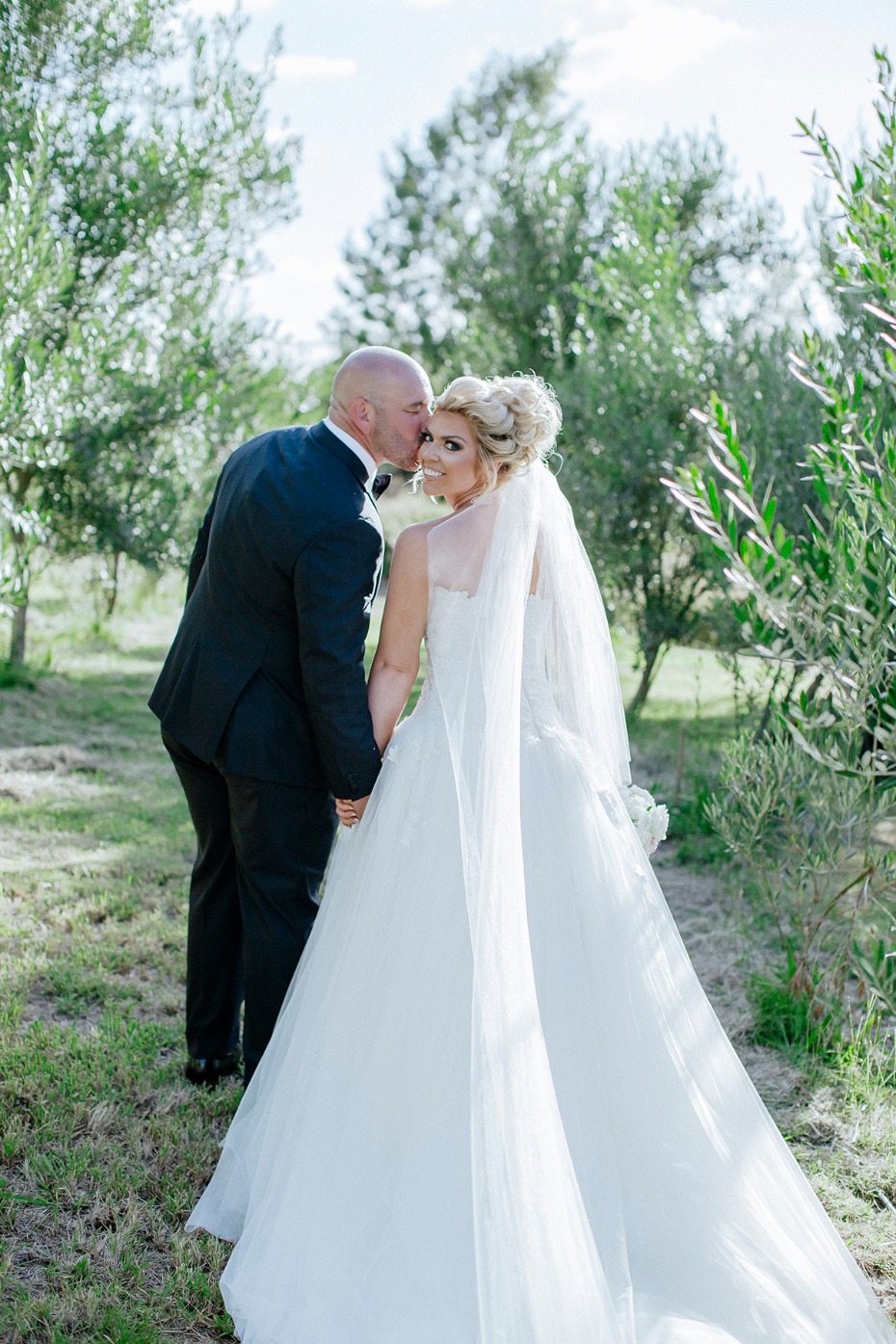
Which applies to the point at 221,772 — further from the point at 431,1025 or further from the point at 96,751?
the point at 96,751

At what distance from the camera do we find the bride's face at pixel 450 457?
9.83 feet

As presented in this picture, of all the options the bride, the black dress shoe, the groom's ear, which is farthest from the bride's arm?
the black dress shoe

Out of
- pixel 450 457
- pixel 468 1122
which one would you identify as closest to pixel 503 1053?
pixel 468 1122

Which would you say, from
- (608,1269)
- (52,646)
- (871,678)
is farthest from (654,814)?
(52,646)

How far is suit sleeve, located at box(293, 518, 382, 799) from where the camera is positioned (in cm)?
293

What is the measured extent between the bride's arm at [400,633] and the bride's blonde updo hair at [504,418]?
0.93 feet

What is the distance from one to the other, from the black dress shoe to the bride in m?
0.54

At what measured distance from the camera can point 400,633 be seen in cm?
303

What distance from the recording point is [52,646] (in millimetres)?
11562

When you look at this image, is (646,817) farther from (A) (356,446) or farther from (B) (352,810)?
(A) (356,446)

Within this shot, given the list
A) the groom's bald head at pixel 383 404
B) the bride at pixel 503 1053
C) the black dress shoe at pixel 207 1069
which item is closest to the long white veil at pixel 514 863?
the bride at pixel 503 1053

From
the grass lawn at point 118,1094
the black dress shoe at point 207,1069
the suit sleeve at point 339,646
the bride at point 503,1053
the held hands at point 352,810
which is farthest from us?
the black dress shoe at point 207,1069

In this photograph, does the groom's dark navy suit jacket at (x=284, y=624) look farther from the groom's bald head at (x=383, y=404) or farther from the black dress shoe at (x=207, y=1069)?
the black dress shoe at (x=207, y=1069)

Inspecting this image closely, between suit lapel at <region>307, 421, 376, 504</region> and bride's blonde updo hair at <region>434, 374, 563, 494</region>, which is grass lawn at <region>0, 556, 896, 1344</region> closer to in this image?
suit lapel at <region>307, 421, 376, 504</region>
